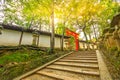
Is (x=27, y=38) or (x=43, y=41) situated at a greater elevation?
(x=27, y=38)

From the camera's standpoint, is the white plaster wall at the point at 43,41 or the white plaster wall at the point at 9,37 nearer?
the white plaster wall at the point at 9,37

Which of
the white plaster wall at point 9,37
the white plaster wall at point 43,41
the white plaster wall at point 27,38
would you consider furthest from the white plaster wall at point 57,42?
the white plaster wall at point 9,37

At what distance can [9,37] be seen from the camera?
12195 millimetres

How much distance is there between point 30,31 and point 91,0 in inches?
→ 381

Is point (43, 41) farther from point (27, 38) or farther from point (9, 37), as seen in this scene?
point (9, 37)

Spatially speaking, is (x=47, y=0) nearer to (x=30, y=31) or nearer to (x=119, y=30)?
(x=30, y=31)

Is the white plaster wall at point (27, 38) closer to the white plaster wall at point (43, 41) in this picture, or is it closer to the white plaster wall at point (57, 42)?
the white plaster wall at point (43, 41)

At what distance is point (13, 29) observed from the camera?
40.8ft

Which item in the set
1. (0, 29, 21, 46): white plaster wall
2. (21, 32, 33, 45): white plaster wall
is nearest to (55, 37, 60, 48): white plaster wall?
(21, 32, 33, 45): white plaster wall

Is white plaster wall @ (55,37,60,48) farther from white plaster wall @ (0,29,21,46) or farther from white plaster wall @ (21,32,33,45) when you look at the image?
white plaster wall @ (0,29,21,46)

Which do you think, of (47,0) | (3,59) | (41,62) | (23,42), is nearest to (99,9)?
(47,0)

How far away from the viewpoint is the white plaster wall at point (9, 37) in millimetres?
11575

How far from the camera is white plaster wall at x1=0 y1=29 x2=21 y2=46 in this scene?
38.0ft

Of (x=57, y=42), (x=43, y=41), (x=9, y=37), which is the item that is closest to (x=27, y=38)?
(x=9, y=37)
